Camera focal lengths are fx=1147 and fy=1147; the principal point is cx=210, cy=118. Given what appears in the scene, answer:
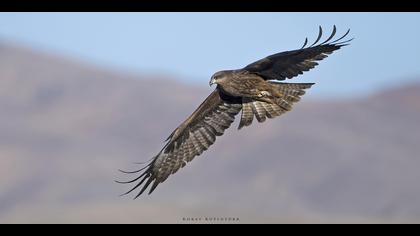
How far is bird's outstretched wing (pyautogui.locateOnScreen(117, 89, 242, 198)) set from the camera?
14.4 m

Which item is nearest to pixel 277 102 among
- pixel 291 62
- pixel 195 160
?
pixel 291 62

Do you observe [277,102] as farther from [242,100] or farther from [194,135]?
[194,135]

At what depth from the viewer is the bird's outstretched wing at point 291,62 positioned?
13391mm

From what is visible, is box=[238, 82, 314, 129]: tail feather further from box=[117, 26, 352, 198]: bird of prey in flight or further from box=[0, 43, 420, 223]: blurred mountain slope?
box=[0, 43, 420, 223]: blurred mountain slope

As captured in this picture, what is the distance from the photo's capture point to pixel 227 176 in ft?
212

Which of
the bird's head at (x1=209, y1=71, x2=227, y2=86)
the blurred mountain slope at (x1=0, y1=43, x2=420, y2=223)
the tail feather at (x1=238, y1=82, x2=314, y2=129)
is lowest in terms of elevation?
the tail feather at (x1=238, y1=82, x2=314, y2=129)

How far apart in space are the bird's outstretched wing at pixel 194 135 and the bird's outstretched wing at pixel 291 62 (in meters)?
1.00

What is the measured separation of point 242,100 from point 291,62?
830 mm

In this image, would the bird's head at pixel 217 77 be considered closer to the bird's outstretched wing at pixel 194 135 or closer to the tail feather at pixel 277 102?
the tail feather at pixel 277 102

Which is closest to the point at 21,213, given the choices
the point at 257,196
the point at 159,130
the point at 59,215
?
the point at 59,215

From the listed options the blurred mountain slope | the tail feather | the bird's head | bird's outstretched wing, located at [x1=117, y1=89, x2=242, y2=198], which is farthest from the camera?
the blurred mountain slope

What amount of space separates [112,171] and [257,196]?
8.32 meters

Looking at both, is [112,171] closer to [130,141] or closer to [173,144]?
[130,141]

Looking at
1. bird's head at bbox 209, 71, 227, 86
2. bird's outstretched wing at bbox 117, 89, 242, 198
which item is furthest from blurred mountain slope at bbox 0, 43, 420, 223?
bird's head at bbox 209, 71, 227, 86
